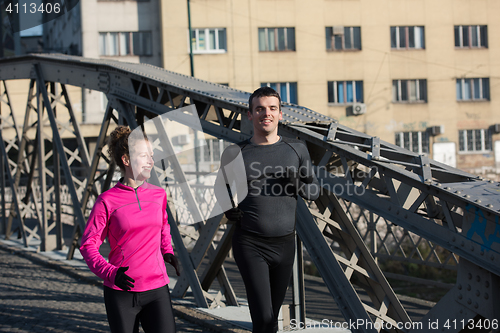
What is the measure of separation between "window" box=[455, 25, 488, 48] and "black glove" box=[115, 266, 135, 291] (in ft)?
104

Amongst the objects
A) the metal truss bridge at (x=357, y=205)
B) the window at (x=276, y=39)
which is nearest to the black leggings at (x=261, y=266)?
the metal truss bridge at (x=357, y=205)

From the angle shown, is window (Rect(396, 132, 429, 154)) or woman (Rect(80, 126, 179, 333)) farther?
window (Rect(396, 132, 429, 154))

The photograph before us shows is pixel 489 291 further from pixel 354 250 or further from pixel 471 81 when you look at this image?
pixel 471 81

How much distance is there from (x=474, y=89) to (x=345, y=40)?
8.50m

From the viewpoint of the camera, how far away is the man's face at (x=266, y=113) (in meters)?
3.44

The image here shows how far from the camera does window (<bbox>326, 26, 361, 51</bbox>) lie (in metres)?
30.0

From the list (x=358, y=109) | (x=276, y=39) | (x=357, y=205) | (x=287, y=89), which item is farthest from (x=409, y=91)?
(x=357, y=205)

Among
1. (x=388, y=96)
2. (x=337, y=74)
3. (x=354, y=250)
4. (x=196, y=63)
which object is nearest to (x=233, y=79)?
(x=196, y=63)

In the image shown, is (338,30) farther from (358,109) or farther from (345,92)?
(358,109)

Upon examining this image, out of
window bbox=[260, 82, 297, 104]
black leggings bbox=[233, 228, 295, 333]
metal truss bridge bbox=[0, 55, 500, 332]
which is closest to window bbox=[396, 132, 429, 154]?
window bbox=[260, 82, 297, 104]

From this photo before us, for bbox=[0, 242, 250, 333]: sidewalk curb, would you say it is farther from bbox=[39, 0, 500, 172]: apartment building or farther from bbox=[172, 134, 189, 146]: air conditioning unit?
bbox=[39, 0, 500, 172]: apartment building

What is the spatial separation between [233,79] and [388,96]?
920 cm

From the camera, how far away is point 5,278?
8656 millimetres

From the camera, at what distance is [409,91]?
101ft
